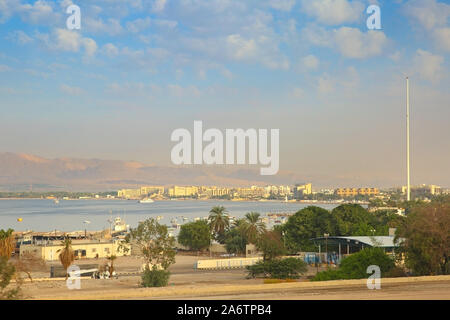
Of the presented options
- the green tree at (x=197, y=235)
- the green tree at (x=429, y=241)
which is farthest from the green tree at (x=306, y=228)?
the green tree at (x=429, y=241)

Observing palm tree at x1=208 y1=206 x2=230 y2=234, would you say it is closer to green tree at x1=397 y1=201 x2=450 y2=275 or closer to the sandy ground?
green tree at x1=397 y1=201 x2=450 y2=275

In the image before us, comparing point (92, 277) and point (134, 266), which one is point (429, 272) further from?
point (134, 266)

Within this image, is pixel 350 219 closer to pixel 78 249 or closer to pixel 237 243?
pixel 237 243

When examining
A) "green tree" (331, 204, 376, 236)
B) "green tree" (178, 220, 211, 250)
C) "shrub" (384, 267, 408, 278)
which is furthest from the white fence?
"shrub" (384, 267, 408, 278)

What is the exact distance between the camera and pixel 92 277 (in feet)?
143

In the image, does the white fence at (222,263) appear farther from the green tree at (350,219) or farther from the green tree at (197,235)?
the green tree at (197,235)

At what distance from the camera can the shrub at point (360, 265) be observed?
31.5 metres

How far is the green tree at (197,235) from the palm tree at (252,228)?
5723mm

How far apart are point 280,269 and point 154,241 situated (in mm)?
9422

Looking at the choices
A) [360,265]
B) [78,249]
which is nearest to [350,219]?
[78,249]

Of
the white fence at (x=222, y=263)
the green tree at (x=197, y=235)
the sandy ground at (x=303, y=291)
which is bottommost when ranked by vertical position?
the white fence at (x=222, y=263)
